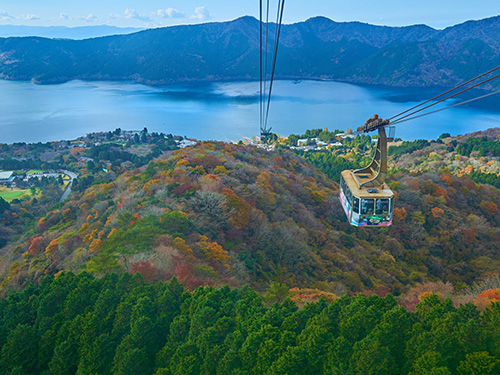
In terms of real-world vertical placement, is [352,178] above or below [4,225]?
above

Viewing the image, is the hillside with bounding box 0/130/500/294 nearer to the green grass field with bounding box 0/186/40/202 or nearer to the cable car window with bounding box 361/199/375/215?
the cable car window with bounding box 361/199/375/215

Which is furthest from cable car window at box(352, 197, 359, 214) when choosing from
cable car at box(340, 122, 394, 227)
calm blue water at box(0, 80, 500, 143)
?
calm blue water at box(0, 80, 500, 143)

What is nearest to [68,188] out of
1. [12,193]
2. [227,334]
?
[12,193]

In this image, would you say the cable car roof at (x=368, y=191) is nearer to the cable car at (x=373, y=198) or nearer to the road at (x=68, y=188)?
the cable car at (x=373, y=198)

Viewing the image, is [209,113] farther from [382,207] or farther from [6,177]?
[382,207]

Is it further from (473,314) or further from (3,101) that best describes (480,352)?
(3,101)

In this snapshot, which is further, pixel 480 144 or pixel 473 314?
pixel 480 144

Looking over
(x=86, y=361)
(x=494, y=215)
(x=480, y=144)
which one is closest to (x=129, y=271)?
(x=86, y=361)

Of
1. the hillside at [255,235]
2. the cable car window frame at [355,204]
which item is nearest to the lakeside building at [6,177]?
the hillside at [255,235]
